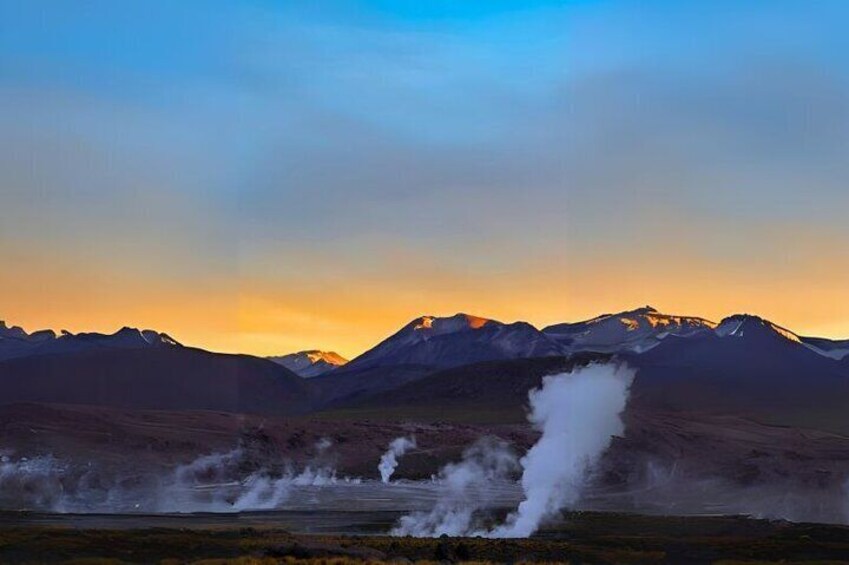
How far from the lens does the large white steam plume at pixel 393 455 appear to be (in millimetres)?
152250

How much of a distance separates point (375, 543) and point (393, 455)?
9152 cm

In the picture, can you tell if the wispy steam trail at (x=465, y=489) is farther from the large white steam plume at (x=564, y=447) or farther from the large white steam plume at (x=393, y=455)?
the large white steam plume at (x=393, y=455)

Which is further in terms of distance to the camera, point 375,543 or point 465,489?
point 465,489

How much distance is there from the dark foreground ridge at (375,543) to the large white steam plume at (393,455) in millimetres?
55145

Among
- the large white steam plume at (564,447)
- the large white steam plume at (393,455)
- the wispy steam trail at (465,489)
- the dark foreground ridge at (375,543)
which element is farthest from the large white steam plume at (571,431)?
the dark foreground ridge at (375,543)

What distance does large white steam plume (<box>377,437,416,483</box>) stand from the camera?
152250 millimetres

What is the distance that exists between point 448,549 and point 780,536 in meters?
30.6

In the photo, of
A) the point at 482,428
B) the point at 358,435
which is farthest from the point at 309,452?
the point at 482,428

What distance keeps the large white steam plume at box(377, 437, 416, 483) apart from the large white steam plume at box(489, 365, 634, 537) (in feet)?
66.0

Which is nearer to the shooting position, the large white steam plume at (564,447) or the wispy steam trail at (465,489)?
the wispy steam trail at (465,489)

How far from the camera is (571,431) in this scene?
12850 cm

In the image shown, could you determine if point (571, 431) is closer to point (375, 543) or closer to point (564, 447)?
point (564, 447)

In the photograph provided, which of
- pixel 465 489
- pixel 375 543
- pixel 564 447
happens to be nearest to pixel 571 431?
pixel 564 447

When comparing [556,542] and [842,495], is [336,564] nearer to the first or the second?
[556,542]
